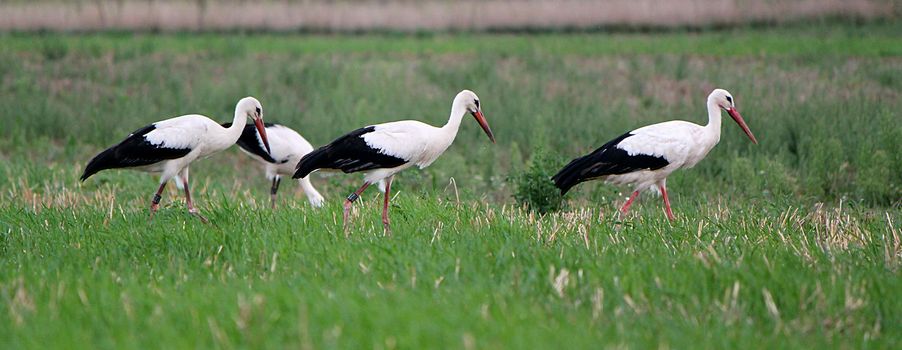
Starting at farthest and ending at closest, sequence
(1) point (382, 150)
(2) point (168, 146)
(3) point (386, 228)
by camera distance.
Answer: (2) point (168, 146), (1) point (382, 150), (3) point (386, 228)

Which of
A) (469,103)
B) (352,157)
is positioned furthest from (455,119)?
(352,157)

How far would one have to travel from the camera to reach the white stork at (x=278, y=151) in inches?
406

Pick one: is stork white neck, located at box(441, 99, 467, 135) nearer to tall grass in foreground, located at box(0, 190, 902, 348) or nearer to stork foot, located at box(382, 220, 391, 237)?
tall grass in foreground, located at box(0, 190, 902, 348)

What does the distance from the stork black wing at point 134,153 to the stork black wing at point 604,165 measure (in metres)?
2.78

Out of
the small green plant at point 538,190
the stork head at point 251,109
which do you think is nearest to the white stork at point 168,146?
the stork head at point 251,109

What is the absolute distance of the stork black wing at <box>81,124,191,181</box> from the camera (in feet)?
27.5

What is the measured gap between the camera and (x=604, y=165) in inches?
326

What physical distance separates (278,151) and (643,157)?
3589mm

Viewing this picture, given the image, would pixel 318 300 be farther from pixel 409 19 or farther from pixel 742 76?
pixel 409 19

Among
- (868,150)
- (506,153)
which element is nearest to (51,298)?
(868,150)

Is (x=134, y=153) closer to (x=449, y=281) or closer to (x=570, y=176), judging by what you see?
(x=570, y=176)

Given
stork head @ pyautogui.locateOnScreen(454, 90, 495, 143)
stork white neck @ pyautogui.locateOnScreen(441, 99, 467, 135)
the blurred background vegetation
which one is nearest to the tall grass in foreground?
stork white neck @ pyautogui.locateOnScreen(441, 99, 467, 135)

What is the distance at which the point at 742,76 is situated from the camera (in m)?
16.1

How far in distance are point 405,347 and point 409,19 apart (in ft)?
66.3
